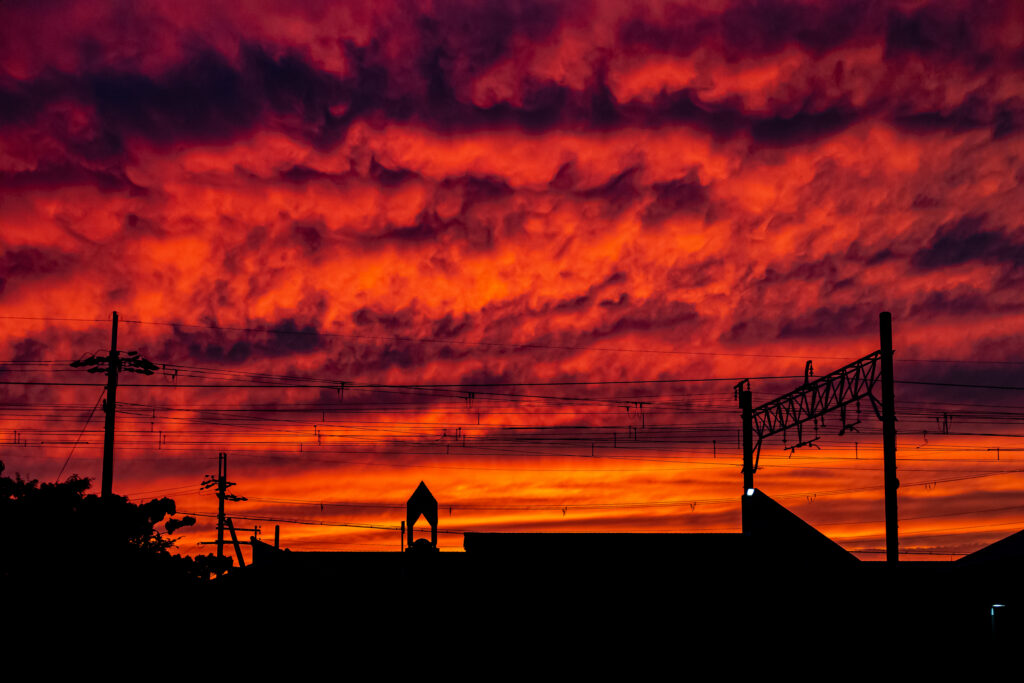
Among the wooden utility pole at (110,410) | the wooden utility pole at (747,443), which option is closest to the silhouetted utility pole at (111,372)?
the wooden utility pole at (110,410)

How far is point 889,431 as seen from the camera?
27281mm

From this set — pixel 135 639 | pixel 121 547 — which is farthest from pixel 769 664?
pixel 121 547

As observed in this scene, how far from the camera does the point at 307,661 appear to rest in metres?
22.0

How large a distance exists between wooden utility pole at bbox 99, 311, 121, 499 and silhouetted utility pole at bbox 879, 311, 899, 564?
22.4 meters

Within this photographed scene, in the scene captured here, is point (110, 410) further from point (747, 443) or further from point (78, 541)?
point (747, 443)

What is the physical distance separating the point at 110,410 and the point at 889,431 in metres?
25.5

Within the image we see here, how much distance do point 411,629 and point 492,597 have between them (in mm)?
2413

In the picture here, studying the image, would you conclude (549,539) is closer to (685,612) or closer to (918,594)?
(685,612)

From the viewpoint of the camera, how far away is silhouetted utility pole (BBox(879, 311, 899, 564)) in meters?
26.7

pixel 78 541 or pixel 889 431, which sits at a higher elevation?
pixel 889 431

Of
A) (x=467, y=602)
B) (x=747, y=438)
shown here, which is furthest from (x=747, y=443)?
(x=467, y=602)

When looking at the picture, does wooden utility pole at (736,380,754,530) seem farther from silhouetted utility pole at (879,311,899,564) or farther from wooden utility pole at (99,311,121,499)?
wooden utility pole at (99,311,121,499)

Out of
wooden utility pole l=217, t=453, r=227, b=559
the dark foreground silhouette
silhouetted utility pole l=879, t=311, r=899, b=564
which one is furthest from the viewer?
wooden utility pole l=217, t=453, r=227, b=559

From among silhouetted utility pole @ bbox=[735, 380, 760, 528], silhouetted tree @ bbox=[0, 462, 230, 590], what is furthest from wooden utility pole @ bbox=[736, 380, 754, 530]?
silhouetted tree @ bbox=[0, 462, 230, 590]
